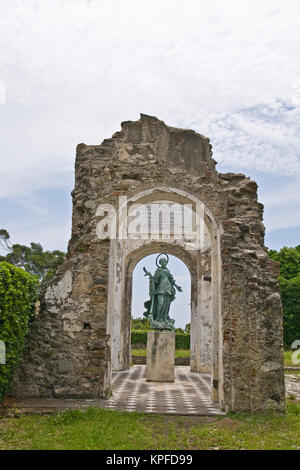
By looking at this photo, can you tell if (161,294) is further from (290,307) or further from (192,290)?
(290,307)

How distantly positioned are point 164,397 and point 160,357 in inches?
114

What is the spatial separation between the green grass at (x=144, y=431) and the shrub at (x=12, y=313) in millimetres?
849

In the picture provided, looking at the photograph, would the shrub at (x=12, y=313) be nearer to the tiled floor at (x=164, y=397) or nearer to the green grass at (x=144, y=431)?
A: the green grass at (x=144, y=431)

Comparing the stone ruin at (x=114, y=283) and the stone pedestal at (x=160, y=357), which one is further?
the stone pedestal at (x=160, y=357)

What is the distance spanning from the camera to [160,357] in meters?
10.4

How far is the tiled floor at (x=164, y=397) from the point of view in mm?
6289

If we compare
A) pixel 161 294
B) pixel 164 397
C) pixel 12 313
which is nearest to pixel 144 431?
pixel 12 313

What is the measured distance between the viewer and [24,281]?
6.35 metres

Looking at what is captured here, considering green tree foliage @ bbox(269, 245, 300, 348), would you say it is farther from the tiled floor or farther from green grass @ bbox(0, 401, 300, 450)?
green grass @ bbox(0, 401, 300, 450)

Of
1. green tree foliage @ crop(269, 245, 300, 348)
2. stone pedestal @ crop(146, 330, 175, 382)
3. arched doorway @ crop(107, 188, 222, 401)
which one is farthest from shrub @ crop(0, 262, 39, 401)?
green tree foliage @ crop(269, 245, 300, 348)

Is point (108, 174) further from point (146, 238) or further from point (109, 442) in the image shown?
point (146, 238)

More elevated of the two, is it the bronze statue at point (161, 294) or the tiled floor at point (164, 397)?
the bronze statue at point (161, 294)

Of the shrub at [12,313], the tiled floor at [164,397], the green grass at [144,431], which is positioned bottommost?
the tiled floor at [164,397]

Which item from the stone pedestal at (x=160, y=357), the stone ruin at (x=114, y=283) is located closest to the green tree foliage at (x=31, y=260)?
the stone pedestal at (x=160, y=357)
